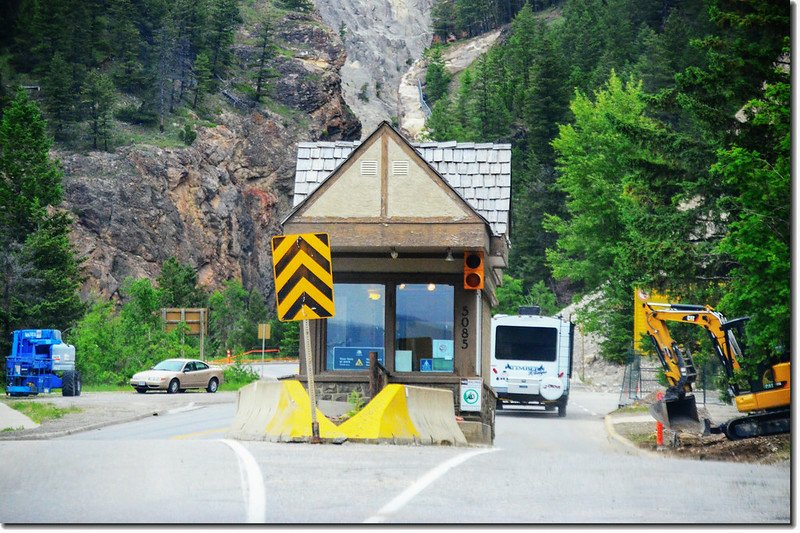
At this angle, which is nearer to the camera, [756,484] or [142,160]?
[756,484]

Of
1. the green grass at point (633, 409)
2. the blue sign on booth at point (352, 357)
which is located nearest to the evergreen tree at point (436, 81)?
the green grass at point (633, 409)

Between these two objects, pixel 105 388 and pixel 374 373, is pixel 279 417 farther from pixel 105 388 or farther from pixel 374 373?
pixel 105 388

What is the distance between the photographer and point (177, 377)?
4525 centimetres

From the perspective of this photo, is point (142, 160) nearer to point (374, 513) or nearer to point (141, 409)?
point (141, 409)

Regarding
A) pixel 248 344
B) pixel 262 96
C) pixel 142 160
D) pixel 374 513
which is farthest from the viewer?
pixel 262 96

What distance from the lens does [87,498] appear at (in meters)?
8.95

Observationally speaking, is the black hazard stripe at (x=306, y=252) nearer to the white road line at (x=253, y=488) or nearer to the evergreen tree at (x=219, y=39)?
the white road line at (x=253, y=488)

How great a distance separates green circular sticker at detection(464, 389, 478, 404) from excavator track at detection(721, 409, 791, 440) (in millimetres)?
4343

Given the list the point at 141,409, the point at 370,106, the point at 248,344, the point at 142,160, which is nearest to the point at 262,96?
the point at 142,160

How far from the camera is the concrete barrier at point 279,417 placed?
1464 cm

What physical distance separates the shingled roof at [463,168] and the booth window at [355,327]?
7.08 feet

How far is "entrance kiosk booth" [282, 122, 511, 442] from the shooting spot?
1911cm

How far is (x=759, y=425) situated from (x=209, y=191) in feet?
308

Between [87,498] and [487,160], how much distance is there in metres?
13.3
